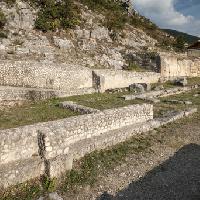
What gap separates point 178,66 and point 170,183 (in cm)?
2714

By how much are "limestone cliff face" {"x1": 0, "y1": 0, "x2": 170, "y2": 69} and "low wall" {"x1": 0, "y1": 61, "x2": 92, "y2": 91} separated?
253cm

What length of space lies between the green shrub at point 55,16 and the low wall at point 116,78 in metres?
9.64

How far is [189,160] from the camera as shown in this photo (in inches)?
419

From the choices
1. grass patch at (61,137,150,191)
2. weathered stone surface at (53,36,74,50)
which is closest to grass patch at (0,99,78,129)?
grass patch at (61,137,150,191)

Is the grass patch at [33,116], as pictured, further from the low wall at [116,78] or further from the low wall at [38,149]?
the low wall at [116,78]

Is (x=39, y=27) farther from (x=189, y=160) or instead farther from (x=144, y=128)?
(x=189, y=160)

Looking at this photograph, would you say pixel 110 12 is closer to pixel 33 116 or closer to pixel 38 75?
pixel 38 75

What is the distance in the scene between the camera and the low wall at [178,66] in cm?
3244

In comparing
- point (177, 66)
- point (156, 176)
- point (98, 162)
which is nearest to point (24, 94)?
point (98, 162)

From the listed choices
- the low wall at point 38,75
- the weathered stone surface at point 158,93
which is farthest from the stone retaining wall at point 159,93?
the low wall at point 38,75

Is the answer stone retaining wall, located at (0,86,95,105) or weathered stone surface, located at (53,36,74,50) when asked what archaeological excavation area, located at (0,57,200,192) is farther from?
weathered stone surface, located at (53,36,74,50)

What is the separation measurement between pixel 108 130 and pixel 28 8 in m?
23.6

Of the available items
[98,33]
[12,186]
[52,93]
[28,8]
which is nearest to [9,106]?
[52,93]

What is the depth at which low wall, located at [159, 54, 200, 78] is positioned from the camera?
32438mm
